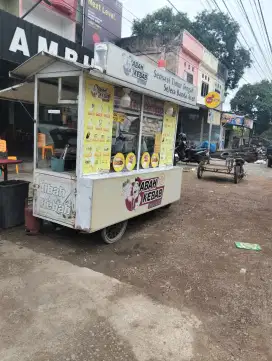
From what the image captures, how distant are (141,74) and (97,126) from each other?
1025 mm

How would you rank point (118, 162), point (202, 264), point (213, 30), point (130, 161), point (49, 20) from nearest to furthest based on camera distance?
point (202, 264)
point (118, 162)
point (130, 161)
point (49, 20)
point (213, 30)

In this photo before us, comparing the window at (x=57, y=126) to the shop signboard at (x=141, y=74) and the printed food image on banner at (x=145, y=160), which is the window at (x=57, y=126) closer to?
the shop signboard at (x=141, y=74)

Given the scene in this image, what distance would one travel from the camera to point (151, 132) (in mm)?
5379

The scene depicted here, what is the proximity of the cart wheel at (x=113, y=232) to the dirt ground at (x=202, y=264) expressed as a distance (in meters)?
0.12

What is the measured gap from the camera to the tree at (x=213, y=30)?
25.0m

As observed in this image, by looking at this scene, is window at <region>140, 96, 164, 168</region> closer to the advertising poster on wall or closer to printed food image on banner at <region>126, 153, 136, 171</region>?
printed food image on banner at <region>126, 153, 136, 171</region>

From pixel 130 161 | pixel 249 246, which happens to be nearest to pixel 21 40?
pixel 130 161

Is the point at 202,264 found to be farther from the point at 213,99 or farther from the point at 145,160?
the point at 213,99

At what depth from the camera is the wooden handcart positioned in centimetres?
1036

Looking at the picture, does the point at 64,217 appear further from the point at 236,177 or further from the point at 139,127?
the point at 236,177

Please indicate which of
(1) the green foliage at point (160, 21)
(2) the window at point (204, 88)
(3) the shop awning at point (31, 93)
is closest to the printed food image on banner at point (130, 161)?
(3) the shop awning at point (31, 93)

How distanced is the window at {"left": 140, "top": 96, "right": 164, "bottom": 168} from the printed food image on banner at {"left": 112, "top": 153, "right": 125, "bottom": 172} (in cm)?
60

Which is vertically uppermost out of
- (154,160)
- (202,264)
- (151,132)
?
(151,132)

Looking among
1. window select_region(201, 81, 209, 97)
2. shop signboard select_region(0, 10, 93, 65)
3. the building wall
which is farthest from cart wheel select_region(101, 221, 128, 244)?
window select_region(201, 81, 209, 97)
